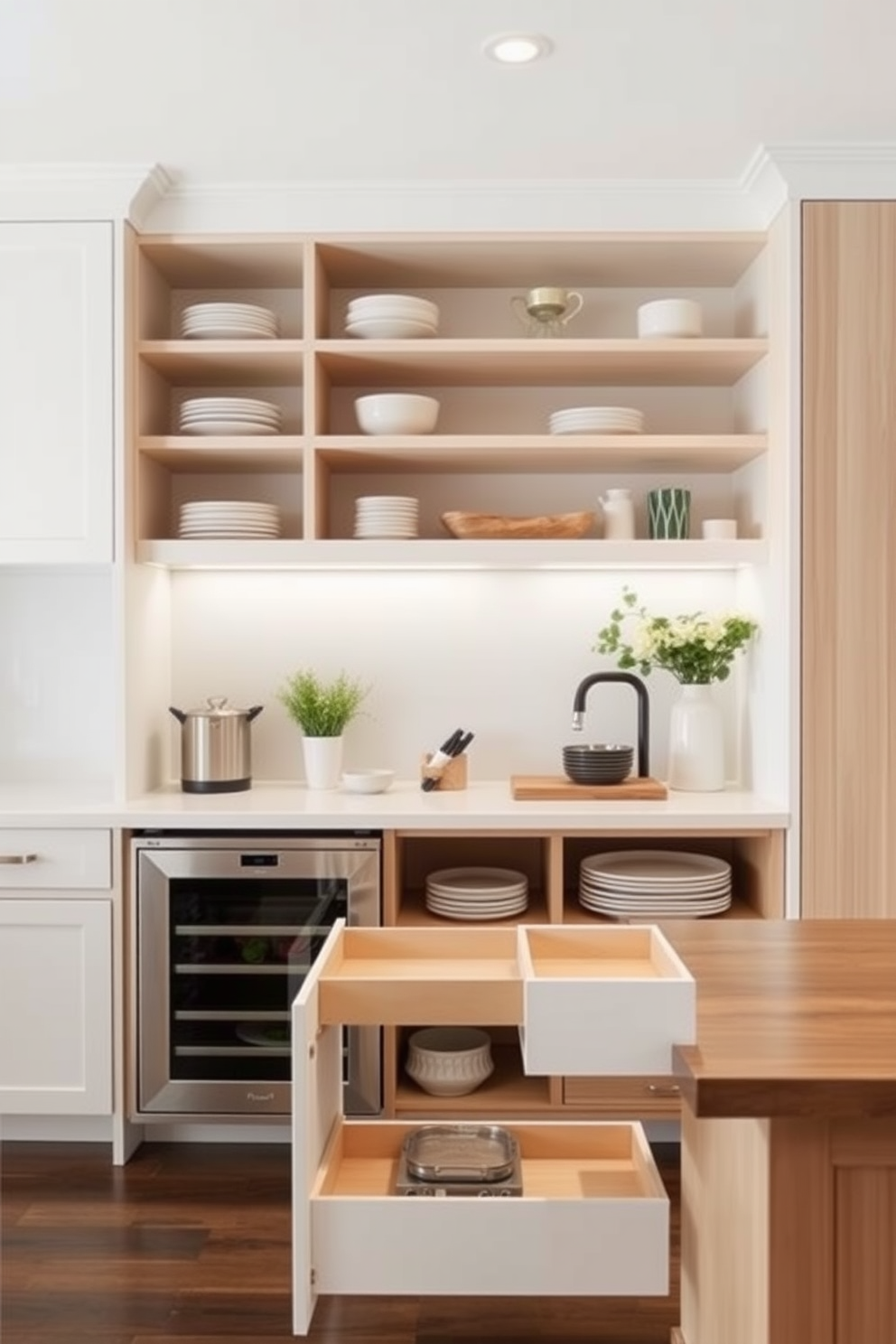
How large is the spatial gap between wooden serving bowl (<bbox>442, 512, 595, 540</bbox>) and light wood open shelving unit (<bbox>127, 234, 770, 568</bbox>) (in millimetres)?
56

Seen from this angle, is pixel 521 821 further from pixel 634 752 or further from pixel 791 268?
pixel 791 268

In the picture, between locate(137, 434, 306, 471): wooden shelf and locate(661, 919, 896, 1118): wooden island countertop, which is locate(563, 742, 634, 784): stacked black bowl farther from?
locate(661, 919, 896, 1118): wooden island countertop

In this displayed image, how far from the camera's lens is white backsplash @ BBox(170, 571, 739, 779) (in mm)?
3434

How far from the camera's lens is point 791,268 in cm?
285

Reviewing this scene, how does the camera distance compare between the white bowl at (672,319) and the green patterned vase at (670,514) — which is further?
the green patterned vase at (670,514)

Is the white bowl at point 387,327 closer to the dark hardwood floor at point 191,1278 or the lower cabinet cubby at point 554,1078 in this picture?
the lower cabinet cubby at point 554,1078

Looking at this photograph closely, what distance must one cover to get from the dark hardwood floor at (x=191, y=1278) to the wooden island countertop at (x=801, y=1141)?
30.5 inches

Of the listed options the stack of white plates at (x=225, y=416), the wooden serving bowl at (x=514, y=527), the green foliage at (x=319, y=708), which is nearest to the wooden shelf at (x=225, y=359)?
the stack of white plates at (x=225, y=416)

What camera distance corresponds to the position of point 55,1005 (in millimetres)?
2828

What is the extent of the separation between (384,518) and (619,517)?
2.13 ft

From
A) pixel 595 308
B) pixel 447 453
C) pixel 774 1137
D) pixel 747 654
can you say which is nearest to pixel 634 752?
pixel 747 654

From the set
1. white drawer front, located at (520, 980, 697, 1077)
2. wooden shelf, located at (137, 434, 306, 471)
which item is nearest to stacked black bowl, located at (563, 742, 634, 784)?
wooden shelf, located at (137, 434, 306, 471)

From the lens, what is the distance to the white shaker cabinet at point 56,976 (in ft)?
9.26

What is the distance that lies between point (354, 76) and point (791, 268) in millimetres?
1151
